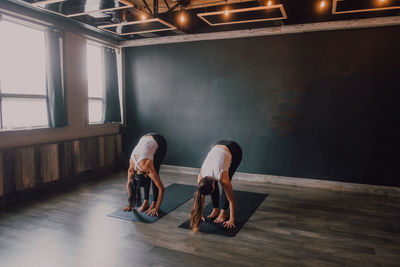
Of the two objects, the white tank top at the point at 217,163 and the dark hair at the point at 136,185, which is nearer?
the white tank top at the point at 217,163

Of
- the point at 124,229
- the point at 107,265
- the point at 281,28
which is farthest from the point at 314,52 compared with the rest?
→ the point at 107,265

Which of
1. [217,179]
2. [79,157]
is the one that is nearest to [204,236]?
[217,179]

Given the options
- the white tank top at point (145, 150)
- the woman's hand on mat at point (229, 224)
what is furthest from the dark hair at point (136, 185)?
the woman's hand on mat at point (229, 224)

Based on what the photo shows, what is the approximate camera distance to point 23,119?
4.36 m

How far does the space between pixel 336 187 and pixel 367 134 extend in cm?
99

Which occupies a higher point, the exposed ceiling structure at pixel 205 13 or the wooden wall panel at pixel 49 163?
the exposed ceiling structure at pixel 205 13

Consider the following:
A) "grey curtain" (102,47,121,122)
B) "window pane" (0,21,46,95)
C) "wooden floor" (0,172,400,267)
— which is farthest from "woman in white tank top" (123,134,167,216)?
"grey curtain" (102,47,121,122)

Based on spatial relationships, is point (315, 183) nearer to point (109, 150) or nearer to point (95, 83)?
point (109, 150)

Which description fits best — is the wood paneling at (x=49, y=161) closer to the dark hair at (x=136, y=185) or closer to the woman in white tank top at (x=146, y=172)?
the woman in white tank top at (x=146, y=172)

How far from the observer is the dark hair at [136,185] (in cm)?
330

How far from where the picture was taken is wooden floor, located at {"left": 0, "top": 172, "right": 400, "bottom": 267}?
2.58m

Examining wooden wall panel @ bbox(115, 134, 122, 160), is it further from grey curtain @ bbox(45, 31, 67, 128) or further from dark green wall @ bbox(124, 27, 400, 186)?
grey curtain @ bbox(45, 31, 67, 128)

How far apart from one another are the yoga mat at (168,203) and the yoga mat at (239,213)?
412 mm

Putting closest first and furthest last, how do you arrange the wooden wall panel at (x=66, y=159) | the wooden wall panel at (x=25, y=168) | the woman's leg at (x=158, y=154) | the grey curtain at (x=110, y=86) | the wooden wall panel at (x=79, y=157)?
the woman's leg at (x=158, y=154)
the wooden wall panel at (x=25, y=168)
the wooden wall panel at (x=66, y=159)
the wooden wall panel at (x=79, y=157)
the grey curtain at (x=110, y=86)
